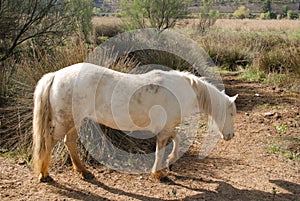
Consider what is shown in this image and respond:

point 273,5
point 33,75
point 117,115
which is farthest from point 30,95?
point 273,5

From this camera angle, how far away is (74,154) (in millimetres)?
3891

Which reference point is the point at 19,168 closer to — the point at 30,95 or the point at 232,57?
the point at 30,95

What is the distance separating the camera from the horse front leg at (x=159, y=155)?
12.5 ft

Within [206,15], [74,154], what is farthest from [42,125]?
[206,15]

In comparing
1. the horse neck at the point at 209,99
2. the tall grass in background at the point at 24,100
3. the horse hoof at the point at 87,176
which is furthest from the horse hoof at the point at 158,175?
the tall grass in background at the point at 24,100

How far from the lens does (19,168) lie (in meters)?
4.09

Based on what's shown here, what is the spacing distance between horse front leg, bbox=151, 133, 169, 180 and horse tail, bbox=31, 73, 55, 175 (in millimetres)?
1224

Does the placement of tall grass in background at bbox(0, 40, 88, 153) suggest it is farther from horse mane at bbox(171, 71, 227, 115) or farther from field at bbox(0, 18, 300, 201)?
horse mane at bbox(171, 71, 227, 115)

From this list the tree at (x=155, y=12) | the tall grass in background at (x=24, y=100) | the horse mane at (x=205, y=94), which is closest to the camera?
the horse mane at (x=205, y=94)

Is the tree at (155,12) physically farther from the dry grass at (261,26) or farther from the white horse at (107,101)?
the white horse at (107,101)

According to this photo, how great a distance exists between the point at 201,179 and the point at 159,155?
1.99ft

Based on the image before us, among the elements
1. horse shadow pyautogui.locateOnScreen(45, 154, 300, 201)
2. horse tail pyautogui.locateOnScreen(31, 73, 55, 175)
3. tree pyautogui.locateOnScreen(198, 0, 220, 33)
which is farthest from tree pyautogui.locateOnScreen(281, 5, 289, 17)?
horse tail pyautogui.locateOnScreen(31, 73, 55, 175)

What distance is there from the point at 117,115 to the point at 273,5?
57.3 m

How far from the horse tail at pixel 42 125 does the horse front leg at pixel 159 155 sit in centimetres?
122
